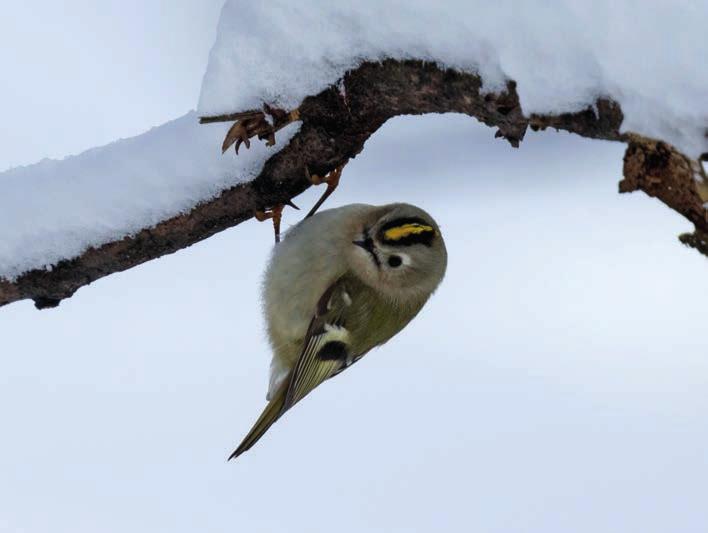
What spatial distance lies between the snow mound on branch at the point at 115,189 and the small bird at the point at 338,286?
74cm

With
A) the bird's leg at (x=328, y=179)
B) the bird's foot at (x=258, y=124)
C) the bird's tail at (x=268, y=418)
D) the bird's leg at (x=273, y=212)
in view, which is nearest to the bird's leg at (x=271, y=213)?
the bird's leg at (x=273, y=212)

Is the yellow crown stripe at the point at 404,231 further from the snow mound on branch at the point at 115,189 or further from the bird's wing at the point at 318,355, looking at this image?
the snow mound on branch at the point at 115,189

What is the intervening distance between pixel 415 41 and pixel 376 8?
114mm

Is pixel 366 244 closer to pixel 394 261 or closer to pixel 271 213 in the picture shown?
pixel 394 261

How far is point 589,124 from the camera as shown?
1878 millimetres

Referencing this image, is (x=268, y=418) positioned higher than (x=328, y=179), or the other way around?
(x=328, y=179)

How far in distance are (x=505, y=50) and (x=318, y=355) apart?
163 cm

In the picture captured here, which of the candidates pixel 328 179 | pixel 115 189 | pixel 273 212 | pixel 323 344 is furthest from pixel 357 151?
pixel 323 344

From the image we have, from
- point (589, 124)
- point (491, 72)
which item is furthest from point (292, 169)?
point (589, 124)

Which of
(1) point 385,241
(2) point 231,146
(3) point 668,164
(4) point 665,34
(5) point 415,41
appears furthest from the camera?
(1) point 385,241

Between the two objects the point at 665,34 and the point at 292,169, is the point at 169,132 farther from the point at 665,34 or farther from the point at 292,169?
the point at 665,34

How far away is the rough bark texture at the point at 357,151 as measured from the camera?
187 cm

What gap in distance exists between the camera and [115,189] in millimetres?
2518

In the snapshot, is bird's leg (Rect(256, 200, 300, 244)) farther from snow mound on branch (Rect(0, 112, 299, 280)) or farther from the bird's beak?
the bird's beak
